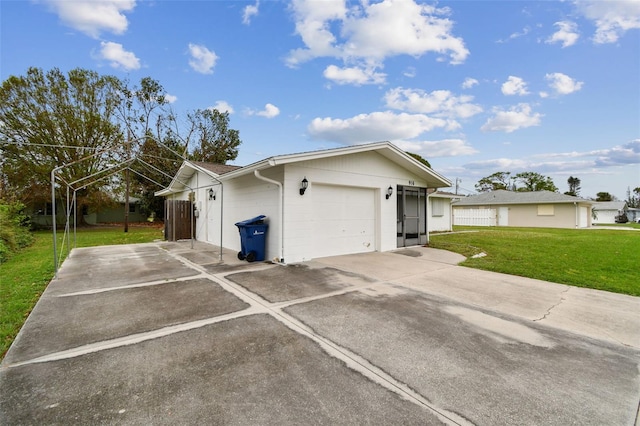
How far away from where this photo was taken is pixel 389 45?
9938 mm

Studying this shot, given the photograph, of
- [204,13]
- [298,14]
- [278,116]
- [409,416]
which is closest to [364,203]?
[298,14]

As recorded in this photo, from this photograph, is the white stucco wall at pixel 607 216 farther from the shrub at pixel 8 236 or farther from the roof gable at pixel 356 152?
the shrub at pixel 8 236

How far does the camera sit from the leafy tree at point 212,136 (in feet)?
89.9

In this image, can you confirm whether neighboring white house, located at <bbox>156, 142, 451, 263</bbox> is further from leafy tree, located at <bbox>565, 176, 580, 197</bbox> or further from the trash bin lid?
leafy tree, located at <bbox>565, 176, 580, 197</bbox>

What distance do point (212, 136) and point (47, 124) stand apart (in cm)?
1241

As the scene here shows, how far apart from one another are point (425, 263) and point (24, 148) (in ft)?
80.9

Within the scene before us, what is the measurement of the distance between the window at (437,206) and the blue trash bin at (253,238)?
12869 millimetres

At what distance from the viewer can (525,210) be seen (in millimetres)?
25266

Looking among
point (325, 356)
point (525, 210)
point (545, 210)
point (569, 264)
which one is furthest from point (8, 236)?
point (545, 210)

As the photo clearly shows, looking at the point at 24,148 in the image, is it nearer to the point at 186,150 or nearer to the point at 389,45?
the point at 186,150

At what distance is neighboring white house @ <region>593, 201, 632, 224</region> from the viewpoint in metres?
39.8

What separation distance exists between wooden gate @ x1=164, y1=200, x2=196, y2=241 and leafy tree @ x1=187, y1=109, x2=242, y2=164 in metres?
15.3

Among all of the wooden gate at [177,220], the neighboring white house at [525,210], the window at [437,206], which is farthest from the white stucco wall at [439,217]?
the wooden gate at [177,220]

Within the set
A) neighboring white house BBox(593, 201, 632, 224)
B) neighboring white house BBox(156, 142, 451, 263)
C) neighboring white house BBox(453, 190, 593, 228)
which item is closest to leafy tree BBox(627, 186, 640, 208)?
neighboring white house BBox(593, 201, 632, 224)
